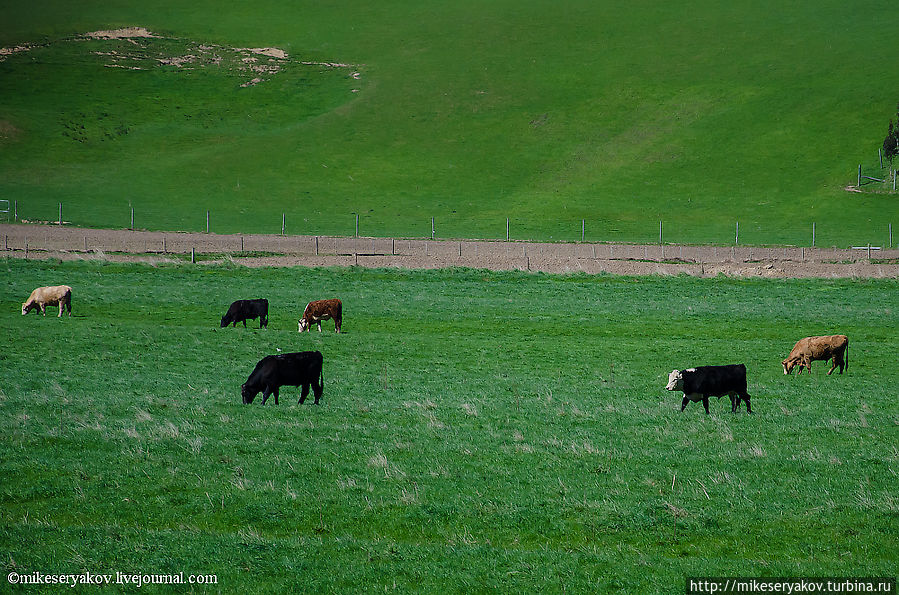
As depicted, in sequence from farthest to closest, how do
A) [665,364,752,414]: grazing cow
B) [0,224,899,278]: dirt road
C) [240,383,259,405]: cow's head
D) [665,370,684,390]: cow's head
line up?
[0,224,899,278]: dirt road → [665,370,684,390]: cow's head → [240,383,259,405]: cow's head → [665,364,752,414]: grazing cow

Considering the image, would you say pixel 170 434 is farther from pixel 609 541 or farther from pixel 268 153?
pixel 268 153

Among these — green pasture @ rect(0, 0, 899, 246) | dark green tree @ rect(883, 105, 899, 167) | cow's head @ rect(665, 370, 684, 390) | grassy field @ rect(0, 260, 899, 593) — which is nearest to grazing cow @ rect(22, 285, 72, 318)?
grassy field @ rect(0, 260, 899, 593)

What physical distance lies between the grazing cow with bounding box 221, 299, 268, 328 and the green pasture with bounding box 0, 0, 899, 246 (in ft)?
142

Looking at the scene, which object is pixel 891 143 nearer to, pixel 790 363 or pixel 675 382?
pixel 790 363

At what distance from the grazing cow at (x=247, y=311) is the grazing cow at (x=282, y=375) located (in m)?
13.1

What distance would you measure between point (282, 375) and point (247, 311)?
1367 cm

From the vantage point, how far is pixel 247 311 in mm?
33031

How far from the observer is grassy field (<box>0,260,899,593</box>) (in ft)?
36.2

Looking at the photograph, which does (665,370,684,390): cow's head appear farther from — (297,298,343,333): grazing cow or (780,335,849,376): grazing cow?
(297,298,343,333): grazing cow

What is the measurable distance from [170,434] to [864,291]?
38.0 m

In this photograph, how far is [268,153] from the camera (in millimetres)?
99625

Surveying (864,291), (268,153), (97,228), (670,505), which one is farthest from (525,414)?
(268,153)

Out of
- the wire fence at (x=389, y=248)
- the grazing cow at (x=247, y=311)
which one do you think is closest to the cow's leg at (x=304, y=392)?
the grazing cow at (x=247, y=311)

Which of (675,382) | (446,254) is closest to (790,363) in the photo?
(675,382)
